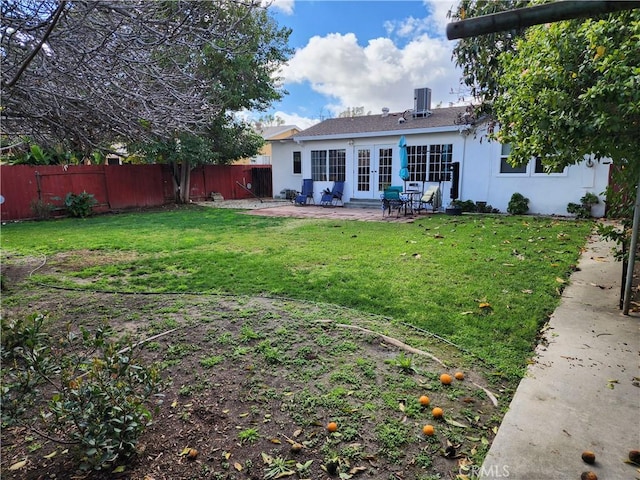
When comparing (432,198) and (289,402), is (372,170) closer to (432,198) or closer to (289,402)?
(432,198)

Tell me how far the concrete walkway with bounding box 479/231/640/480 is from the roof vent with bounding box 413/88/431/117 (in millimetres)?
13196

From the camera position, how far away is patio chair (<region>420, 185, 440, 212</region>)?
12281 millimetres

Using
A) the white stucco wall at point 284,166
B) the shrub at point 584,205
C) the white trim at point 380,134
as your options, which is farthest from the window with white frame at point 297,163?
the shrub at point 584,205

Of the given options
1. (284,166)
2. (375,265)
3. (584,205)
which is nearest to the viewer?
(375,265)

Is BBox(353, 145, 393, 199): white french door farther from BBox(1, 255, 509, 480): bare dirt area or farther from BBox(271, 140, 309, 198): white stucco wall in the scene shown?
BBox(1, 255, 509, 480): bare dirt area

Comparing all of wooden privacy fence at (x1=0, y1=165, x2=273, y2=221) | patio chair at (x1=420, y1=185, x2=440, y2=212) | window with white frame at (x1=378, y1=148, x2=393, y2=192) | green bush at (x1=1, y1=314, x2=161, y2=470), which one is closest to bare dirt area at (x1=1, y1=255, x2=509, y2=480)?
green bush at (x1=1, y1=314, x2=161, y2=470)

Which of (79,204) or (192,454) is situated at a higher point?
(79,204)

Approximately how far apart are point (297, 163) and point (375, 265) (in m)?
13.3

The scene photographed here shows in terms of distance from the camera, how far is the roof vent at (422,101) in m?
15.3

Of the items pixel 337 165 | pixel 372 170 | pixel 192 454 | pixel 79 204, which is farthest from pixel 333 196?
pixel 192 454

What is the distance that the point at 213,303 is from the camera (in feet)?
13.8

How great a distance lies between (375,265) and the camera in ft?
A: 18.9

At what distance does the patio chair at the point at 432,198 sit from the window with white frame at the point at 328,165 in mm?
4174

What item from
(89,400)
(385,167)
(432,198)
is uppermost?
(385,167)
